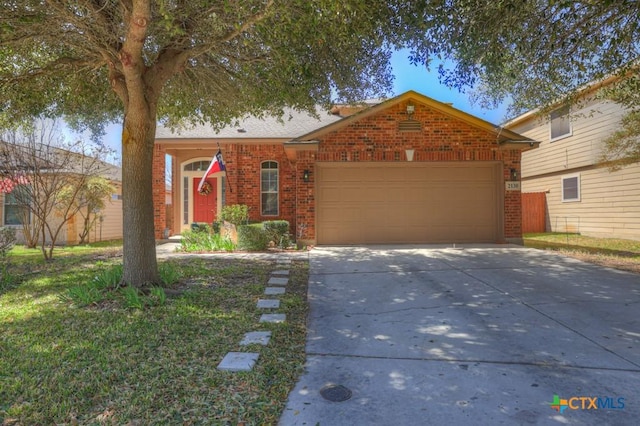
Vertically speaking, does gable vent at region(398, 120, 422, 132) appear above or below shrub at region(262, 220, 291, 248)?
above

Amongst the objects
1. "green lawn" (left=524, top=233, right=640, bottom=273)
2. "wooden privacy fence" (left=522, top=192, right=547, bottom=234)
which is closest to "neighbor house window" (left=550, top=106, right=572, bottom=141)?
"wooden privacy fence" (left=522, top=192, right=547, bottom=234)

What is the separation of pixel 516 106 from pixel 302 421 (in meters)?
8.38

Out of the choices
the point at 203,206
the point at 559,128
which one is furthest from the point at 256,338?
the point at 559,128

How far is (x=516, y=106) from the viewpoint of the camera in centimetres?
844

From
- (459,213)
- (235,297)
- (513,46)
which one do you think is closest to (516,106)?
(513,46)

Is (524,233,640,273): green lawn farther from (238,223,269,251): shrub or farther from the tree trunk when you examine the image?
the tree trunk

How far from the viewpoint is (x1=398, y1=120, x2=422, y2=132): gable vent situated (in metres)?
10.4

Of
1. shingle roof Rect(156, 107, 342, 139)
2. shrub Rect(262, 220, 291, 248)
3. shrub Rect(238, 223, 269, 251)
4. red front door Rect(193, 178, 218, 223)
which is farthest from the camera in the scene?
red front door Rect(193, 178, 218, 223)

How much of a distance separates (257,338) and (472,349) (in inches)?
78.8

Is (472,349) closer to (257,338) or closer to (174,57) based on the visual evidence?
(257,338)

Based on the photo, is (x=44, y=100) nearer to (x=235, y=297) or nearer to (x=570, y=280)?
(x=235, y=297)

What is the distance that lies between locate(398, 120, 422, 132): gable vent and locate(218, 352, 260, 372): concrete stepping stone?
8.41m

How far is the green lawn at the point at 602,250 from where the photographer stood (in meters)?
7.79

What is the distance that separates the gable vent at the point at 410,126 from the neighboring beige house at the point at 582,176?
3665mm
